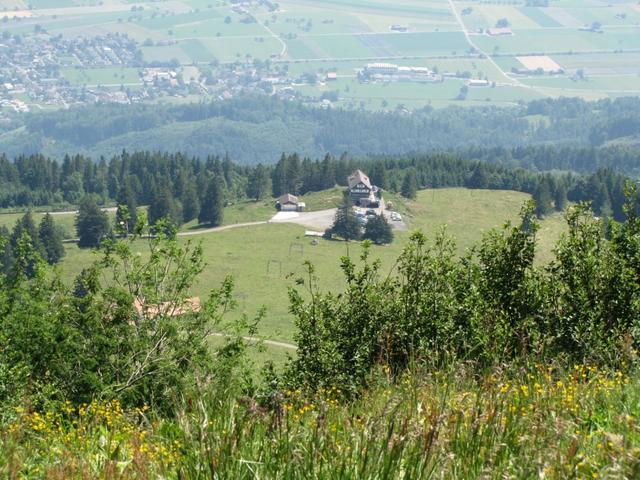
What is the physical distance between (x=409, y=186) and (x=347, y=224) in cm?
3190

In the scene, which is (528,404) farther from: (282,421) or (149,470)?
(149,470)

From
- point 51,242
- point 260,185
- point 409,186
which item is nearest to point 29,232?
point 51,242

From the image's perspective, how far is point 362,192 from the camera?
6752 inches

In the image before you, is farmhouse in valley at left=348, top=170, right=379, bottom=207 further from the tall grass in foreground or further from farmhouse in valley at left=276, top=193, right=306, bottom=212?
the tall grass in foreground

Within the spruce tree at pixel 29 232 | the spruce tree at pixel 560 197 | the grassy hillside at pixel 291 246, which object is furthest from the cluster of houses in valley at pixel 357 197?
the spruce tree at pixel 29 232

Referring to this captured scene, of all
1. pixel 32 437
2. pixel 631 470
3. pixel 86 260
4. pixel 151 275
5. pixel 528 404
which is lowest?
pixel 86 260

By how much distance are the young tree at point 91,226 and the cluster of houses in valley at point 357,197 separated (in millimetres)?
36367

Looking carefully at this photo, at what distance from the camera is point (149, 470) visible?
8.98 m

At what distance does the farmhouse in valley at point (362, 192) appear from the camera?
168100mm

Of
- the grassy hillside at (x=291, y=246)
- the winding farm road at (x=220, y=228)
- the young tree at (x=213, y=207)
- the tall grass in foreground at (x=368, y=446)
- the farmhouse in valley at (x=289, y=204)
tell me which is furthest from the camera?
the farmhouse in valley at (x=289, y=204)

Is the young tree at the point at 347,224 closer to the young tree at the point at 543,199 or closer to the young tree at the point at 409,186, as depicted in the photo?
the young tree at the point at 409,186

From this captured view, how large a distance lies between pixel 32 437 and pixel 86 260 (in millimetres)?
125872

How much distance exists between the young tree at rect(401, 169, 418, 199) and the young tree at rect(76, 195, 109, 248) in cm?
5790

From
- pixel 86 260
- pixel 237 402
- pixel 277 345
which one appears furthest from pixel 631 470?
pixel 86 260
